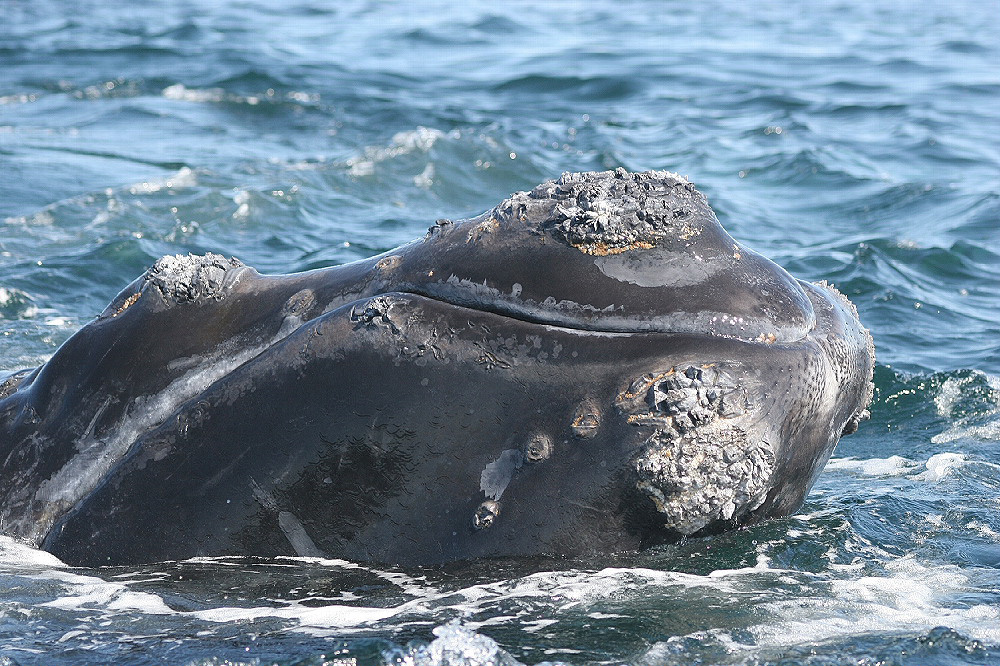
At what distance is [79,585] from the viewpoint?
482cm

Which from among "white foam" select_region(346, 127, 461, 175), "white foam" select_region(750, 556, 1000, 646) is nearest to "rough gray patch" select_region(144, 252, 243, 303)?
"white foam" select_region(750, 556, 1000, 646)

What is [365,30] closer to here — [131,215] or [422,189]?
[422,189]

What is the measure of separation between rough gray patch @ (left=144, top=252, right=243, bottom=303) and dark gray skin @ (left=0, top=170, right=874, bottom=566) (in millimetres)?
306

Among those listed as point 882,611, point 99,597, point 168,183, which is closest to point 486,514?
point 99,597

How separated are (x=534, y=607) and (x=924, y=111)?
19.3 m

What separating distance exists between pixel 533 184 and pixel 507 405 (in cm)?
1221

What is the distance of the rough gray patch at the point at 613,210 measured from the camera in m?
4.59

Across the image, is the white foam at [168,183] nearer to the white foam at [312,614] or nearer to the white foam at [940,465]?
the white foam at [940,465]

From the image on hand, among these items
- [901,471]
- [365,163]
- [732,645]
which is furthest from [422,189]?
[732,645]

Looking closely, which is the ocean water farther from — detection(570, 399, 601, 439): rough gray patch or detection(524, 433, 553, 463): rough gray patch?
detection(570, 399, 601, 439): rough gray patch

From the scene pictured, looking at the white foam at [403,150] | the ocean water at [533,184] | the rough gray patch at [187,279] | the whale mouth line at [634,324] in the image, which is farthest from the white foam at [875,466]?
the white foam at [403,150]

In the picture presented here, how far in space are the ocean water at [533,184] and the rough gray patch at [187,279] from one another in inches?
44.7

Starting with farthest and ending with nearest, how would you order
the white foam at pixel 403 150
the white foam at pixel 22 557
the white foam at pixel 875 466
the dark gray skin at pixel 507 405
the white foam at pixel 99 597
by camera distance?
1. the white foam at pixel 403 150
2. the white foam at pixel 875 466
3. the white foam at pixel 22 557
4. the white foam at pixel 99 597
5. the dark gray skin at pixel 507 405

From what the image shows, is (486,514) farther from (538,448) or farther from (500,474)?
(538,448)
